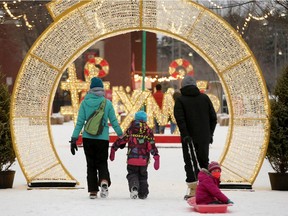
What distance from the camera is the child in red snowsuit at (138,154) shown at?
12.4m

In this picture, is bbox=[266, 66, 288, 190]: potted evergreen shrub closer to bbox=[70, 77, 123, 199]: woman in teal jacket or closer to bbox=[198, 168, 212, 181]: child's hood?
bbox=[70, 77, 123, 199]: woman in teal jacket

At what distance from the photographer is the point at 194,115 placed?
487 inches

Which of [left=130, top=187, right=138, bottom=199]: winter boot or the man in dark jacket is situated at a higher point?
the man in dark jacket

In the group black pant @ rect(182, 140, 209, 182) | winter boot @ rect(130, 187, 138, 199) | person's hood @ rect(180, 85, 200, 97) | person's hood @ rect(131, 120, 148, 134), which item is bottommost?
winter boot @ rect(130, 187, 138, 199)

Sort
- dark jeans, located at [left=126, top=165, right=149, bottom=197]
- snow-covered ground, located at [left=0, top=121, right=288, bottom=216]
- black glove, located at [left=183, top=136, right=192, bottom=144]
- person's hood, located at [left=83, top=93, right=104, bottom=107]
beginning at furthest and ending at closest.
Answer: person's hood, located at [left=83, top=93, right=104, bottom=107]
dark jeans, located at [left=126, top=165, right=149, bottom=197]
black glove, located at [left=183, top=136, right=192, bottom=144]
snow-covered ground, located at [left=0, top=121, right=288, bottom=216]

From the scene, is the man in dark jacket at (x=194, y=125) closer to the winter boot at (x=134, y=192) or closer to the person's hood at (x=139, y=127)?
the person's hood at (x=139, y=127)

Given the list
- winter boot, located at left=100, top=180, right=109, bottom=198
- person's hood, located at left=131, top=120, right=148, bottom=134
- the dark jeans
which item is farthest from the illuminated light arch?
person's hood, located at left=131, top=120, right=148, bottom=134

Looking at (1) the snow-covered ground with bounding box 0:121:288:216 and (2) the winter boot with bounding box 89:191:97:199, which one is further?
(2) the winter boot with bounding box 89:191:97:199

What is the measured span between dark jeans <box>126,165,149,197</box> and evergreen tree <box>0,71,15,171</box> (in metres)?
2.41

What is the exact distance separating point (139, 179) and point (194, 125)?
1138mm

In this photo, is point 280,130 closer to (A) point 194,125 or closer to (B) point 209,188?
(A) point 194,125

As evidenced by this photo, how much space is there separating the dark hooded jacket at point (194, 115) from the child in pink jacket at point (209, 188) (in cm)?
115

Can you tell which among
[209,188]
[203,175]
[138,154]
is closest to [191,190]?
[138,154]

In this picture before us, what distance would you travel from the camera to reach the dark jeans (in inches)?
488
